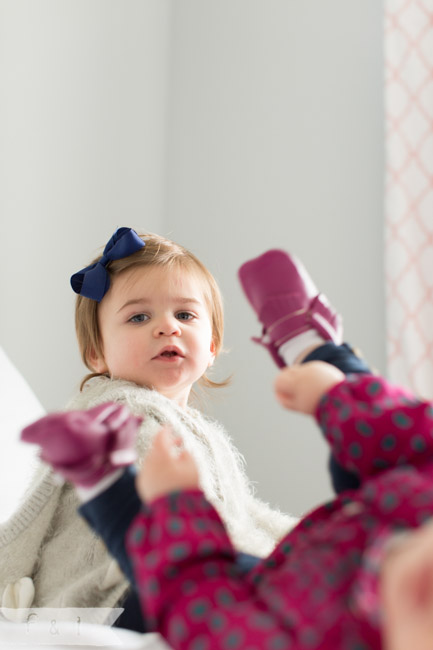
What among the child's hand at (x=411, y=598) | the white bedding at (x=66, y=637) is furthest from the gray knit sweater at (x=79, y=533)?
the child's hand at (x=411, y=598)

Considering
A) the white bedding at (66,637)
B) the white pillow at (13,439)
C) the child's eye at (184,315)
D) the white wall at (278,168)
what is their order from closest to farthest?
1. the white bedding at (66,637)
2. the white pillow at (13,439)
3. the child's eye at (184,315)
4. the white wall at (278,168)

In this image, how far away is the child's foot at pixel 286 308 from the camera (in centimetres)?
81

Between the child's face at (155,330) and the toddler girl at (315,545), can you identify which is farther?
the child's face at (155,330)

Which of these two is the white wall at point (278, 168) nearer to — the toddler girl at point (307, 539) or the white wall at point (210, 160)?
the white wall at point (210, 160)

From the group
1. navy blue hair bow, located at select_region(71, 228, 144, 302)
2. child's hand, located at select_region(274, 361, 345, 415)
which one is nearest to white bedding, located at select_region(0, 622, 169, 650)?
child's hand, located at select_region(274, 361, 345, 415)

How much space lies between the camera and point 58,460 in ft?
1.98

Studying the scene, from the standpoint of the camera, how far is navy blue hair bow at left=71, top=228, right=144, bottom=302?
1256mm

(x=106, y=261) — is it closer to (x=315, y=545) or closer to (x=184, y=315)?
(x=184, y=315)

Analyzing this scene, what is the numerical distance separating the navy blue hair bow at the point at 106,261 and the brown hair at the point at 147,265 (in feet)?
0.05

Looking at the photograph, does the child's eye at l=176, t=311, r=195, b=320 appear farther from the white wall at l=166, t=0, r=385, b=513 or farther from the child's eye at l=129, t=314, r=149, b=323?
the white wall at l=166, t=0, r=385, b=513

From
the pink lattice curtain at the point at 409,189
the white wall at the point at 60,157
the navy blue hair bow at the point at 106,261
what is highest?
the white wall at the point at 60,157

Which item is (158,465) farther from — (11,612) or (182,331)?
(182,331)

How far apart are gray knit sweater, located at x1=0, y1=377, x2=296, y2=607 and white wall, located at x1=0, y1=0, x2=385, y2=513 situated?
2.65 feet

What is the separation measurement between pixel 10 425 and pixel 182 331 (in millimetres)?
334
